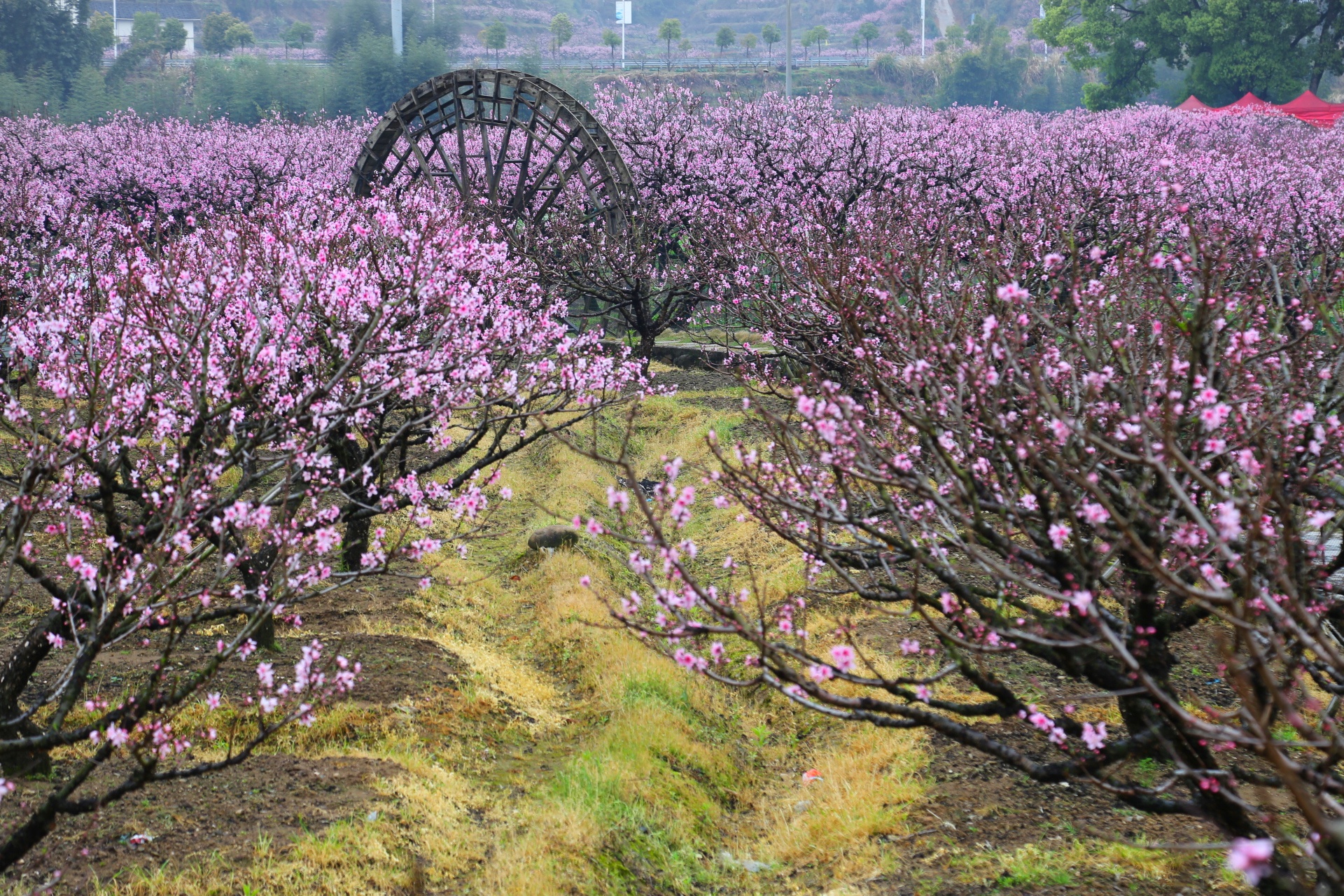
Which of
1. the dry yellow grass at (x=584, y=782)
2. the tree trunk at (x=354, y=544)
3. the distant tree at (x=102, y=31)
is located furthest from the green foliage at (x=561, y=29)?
the tree trunk at (x=354, y=544)

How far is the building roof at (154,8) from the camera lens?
116 meters

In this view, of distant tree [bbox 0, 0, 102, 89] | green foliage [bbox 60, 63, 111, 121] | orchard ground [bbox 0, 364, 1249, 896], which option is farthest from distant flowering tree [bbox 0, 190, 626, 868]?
distant tree [bbox 0, 0, 102, 89]

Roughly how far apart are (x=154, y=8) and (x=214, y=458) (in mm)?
128553

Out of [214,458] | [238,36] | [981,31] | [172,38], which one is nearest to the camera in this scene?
[214,458]

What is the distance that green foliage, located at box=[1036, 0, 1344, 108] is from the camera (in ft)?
173

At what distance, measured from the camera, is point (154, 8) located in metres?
116

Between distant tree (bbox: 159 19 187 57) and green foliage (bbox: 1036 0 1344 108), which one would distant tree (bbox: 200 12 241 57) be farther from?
green foliage (bbox: 1036 0 1344 108)

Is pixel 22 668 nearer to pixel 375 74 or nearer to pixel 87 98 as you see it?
pixel 87 98

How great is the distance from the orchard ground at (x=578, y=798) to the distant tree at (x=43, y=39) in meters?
63.4

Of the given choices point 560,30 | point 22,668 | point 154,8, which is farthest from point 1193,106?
point 154,8

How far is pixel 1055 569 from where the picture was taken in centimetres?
468

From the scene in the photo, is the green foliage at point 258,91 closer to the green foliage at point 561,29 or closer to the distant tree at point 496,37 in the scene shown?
the distant tree at point 496,37

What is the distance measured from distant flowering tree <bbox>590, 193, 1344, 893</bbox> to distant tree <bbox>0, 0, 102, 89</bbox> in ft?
221

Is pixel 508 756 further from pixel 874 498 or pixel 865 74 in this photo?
pixel 865 74
